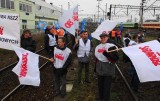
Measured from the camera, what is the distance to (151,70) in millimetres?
5867

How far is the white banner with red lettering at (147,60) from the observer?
19.3 ft

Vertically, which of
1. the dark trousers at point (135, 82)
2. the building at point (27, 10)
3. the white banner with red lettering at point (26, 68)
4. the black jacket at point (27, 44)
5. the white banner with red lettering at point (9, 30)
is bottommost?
the dark trousers at point (135, 82)

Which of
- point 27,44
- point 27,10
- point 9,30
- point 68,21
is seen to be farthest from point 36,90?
point 27,10

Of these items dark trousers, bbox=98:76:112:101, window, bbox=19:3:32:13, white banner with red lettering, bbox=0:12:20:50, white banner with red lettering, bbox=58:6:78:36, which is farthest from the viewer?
window, bbox=19:3:32:13

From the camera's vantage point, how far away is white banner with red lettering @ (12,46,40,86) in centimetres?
698

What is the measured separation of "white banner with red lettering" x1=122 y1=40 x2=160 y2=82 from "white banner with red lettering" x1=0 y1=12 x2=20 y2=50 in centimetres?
414

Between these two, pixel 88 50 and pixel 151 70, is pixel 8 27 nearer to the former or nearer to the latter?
pixel 88 50

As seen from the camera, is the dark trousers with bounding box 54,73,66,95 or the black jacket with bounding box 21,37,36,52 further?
the black jacket with bounding box 21,37,36,52

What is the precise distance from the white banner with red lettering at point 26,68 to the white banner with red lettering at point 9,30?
1.66 metres

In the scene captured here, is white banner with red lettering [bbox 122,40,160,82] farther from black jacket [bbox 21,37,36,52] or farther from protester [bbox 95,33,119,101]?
black jacket [bbox 21,37,36,52]

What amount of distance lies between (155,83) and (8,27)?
18.7 ft

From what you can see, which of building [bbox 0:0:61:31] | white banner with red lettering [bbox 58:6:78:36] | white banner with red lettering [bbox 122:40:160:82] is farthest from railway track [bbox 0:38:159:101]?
building [bbox 0:0:61:31]

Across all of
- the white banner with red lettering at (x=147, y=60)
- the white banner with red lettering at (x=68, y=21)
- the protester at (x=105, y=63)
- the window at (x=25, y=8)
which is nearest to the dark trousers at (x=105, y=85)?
the protester at (x=105, y=63)

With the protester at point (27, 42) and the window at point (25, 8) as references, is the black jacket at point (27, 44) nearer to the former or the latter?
the protester at point (27, 42)
